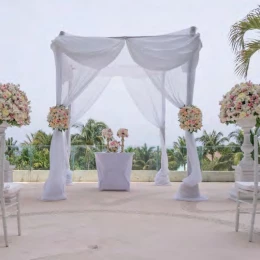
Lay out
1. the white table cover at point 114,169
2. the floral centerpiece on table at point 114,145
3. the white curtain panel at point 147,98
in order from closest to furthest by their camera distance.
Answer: the white table cover at point 114,169 → the floral centerpiece on table at point 114,145 → the white curtain panel at point 147,98

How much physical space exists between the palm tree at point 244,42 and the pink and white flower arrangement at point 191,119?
1.30m

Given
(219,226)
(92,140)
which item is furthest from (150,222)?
(92,140)

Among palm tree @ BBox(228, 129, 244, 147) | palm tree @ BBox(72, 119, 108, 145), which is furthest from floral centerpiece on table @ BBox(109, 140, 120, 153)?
palm tree @ BBox(72, 119, 108, 145)

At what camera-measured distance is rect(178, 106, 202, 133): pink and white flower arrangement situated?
5.71 meters

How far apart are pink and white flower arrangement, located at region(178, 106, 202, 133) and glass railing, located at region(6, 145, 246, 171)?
308 cm

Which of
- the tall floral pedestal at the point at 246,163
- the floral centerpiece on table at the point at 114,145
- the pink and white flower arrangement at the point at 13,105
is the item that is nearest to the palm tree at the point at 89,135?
the floral centerpiece on table at the point at 114,145

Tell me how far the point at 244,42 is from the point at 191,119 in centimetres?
182

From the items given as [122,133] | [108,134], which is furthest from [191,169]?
[108,134]

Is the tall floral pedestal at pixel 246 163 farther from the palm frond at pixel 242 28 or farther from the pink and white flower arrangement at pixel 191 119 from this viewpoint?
the palm frond at pixel 242 28

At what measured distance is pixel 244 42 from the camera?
250 inches

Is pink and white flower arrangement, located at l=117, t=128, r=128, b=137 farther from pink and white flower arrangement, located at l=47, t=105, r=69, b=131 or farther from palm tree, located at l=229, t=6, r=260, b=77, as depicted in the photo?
palm tree, located at l=229, t=6, r=260, b=77

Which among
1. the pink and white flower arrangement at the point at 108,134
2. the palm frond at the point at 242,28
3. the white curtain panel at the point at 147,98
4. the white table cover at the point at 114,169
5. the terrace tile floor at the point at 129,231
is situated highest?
the palm frond at the point at 242,28

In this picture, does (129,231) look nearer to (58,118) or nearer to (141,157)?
(58,118)

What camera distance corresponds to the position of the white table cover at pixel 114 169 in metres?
6.93
